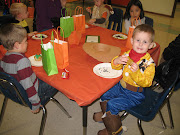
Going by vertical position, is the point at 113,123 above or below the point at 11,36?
below

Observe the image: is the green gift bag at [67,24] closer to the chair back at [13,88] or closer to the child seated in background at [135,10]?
the chair back at [13,88]

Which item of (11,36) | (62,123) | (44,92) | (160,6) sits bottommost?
(62,123)

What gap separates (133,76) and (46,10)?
71.4 inches

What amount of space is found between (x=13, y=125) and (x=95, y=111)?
0.92 m

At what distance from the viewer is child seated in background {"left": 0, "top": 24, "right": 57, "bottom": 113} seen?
112 cm

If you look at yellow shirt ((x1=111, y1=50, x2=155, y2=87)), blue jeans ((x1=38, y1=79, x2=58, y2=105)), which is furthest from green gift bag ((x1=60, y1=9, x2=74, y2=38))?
yellow shirt ((x1=111, y1=50, x2=155, y2=87))

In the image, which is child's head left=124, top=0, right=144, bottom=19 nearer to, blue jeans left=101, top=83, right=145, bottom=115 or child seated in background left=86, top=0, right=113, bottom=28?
child seated in background left=86, top=0, right=113, bottom=28

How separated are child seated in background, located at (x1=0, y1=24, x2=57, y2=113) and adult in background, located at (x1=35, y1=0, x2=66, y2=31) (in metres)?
1.28

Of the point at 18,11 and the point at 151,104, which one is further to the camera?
the point at 18,11

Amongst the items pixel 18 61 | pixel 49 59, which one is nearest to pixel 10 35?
pixel 18 61

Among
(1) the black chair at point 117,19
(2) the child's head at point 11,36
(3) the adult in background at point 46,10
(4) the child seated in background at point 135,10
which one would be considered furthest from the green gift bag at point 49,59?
(1) the black chair at point 117,19

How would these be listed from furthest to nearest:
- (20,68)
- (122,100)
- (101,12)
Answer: (101,12), (122,100), (20,68)

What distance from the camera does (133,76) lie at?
1244 millimetres

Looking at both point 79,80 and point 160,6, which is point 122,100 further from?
point 160,6
